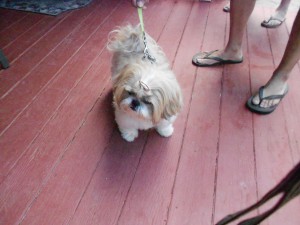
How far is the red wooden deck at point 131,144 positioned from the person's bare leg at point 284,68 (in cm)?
9

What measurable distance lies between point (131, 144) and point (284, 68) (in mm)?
853

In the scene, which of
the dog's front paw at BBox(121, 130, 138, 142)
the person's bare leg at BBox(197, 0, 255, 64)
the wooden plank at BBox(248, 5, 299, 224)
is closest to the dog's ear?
the dog's front paw at BBox(121, 130, 138, 142)

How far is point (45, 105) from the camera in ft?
5.06

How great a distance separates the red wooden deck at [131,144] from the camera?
1115 millimetres

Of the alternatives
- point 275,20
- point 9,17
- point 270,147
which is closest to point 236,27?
point 275,20

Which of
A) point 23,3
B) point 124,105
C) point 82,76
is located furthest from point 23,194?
point 23,3

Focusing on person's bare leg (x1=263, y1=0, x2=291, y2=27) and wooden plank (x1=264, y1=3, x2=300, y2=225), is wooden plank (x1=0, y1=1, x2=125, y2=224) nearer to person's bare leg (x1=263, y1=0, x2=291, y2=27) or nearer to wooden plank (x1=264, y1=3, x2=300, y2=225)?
wooden plank (x1=264, y1=3, x2=300, y2=225)

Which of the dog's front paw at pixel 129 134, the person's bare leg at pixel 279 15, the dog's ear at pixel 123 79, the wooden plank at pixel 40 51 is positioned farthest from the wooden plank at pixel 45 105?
the person's bare leg at pixel 279 15

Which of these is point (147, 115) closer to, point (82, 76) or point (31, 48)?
point (82, 76)

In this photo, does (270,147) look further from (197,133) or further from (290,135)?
(197,133)

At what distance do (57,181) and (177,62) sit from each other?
1.04 metres

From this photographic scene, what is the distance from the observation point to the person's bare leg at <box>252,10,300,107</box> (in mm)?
1290

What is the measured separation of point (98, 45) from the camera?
1.99 m

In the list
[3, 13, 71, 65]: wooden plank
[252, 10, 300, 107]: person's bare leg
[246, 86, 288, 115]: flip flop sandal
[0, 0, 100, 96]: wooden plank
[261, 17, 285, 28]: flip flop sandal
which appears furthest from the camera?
[261, 17, 285, 28]: flip flop sandal
